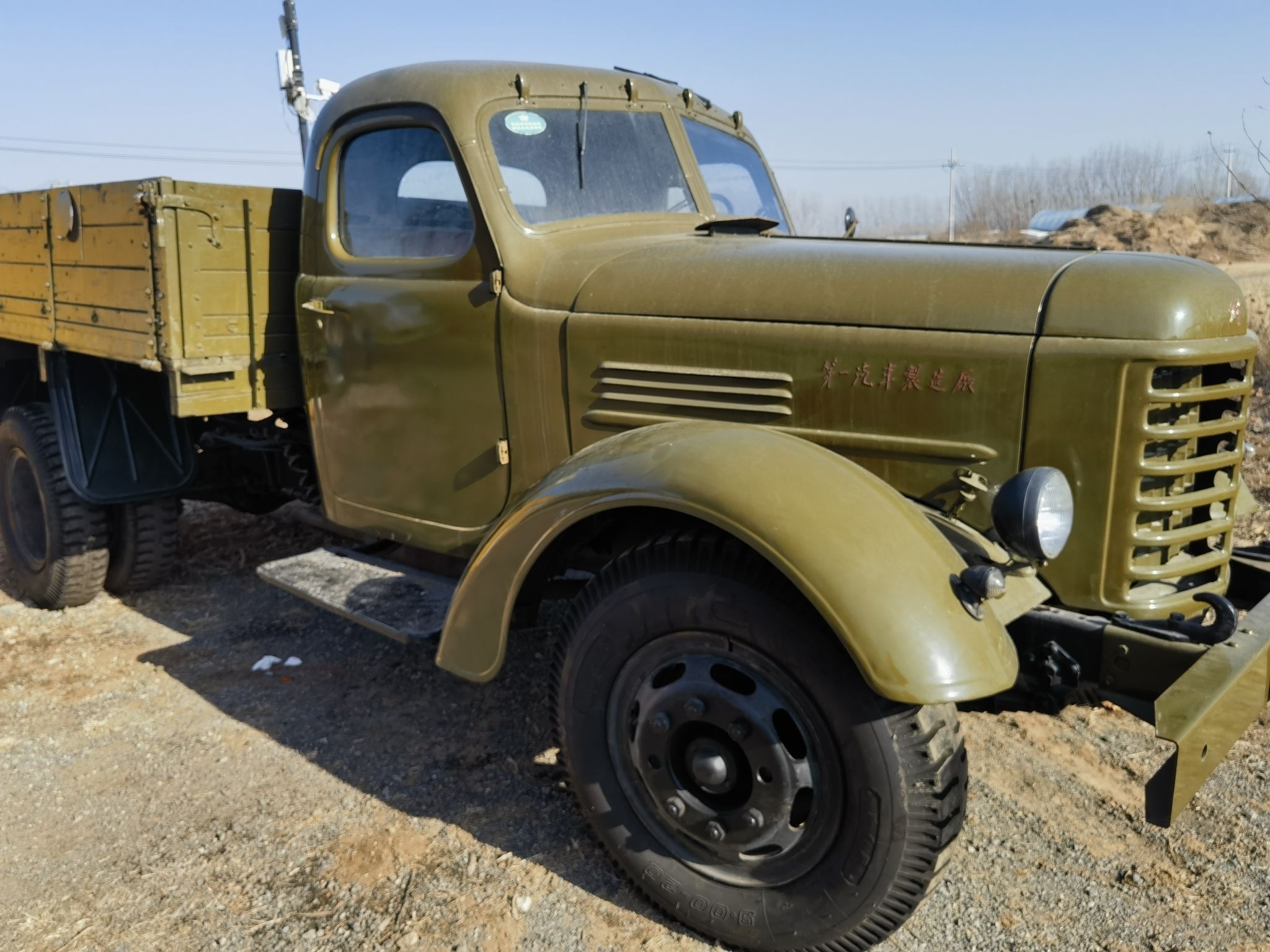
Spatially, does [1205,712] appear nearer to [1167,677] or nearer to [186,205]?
[1167,677]

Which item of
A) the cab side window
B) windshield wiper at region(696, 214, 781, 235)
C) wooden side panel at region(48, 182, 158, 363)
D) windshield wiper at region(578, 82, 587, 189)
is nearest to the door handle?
the cab side window

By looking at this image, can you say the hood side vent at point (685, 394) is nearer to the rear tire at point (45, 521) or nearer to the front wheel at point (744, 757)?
the front wheel at point (744, 757)

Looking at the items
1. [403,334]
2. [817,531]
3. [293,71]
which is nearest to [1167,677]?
[817,531]

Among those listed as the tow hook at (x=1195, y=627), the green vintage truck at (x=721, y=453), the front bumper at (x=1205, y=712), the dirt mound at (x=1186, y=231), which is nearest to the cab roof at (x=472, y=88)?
the green vintage truck at (x=721, y=453)

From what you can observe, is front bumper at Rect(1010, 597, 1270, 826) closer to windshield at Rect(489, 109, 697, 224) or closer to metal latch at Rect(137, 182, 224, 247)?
windshield at Rect(489, 109, 697, 224)

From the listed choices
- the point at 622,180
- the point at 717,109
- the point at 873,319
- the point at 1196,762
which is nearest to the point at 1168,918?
the point at 1196,762

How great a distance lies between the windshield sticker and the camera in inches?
134

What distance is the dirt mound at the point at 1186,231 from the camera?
20.0m

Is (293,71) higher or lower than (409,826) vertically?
higher

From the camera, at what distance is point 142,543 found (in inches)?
197

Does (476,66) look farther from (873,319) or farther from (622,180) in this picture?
(873,319)

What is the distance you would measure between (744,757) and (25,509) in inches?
167

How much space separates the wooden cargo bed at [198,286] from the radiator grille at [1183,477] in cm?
306

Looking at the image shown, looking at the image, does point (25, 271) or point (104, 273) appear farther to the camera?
point (25, 271)
